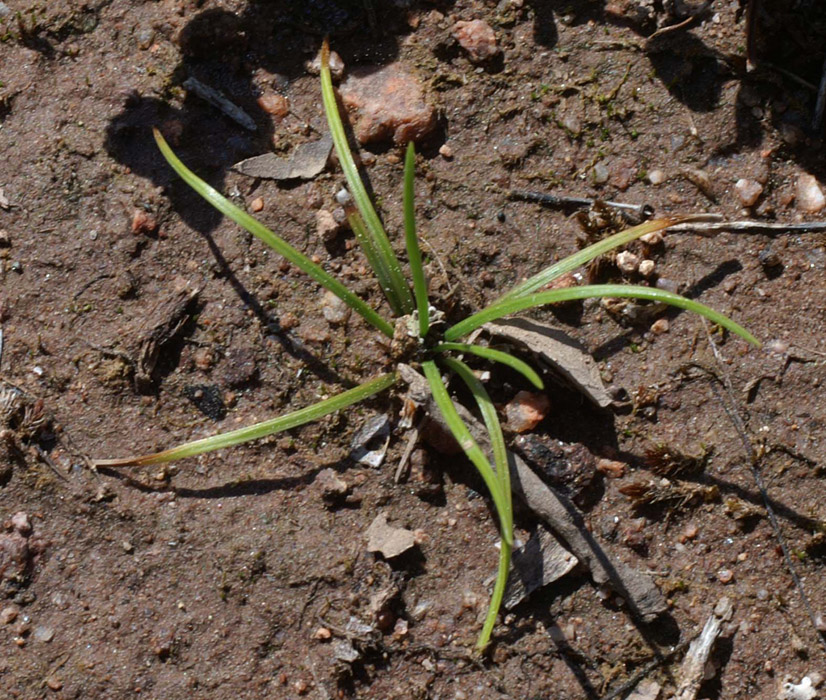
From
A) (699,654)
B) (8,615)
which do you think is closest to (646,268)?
(699,654)

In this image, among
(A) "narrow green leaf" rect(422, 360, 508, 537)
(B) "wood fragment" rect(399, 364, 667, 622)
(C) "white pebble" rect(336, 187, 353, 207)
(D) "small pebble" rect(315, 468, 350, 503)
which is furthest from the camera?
(C) "white pebble" rect(336, 187, 353, 207)

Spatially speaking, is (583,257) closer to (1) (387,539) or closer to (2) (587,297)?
(2) (587,297)

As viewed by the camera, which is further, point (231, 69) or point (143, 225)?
point (231, 69)

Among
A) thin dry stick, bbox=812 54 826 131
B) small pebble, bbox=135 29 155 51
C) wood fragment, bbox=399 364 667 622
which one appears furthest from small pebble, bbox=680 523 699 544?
small pebble, bbox=135 29 155 51

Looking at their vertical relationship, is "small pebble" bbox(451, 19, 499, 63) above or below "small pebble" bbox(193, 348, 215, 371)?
above

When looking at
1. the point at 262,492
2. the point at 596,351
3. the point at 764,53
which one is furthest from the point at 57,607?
the point at 764,53

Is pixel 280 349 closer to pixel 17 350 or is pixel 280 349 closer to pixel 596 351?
pixel 17 350

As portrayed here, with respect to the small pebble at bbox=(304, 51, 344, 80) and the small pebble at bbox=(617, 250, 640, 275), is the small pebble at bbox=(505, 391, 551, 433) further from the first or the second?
the small pebble at bbox=(304, 51, 344, 80)

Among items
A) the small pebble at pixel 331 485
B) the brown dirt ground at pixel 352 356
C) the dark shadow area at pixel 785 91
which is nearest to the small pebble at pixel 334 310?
the brown dirt ground at pixel 352 356
